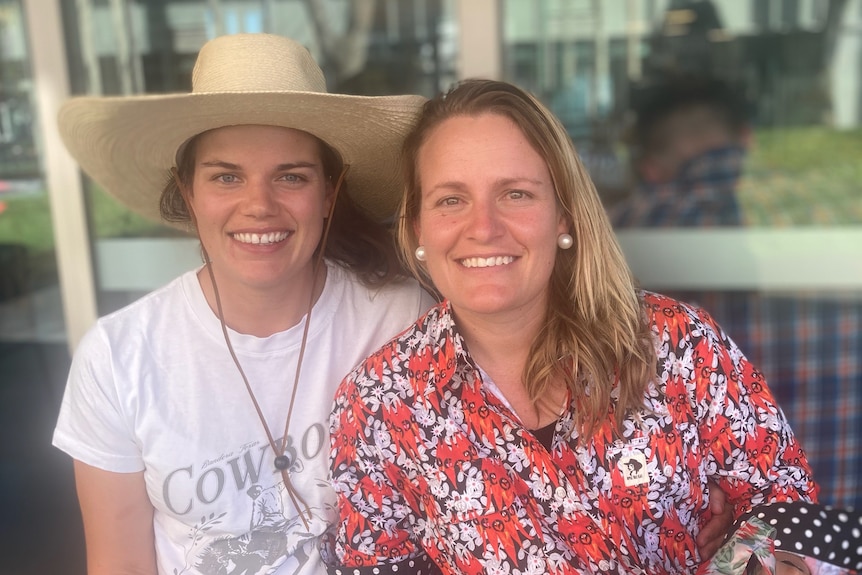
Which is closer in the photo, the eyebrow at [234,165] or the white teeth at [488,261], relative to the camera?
the white teeth at [488,261]

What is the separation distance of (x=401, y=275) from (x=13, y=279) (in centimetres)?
202

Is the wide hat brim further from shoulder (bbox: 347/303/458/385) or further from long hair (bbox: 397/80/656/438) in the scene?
shoulder (bbox: 347/303/458/385)

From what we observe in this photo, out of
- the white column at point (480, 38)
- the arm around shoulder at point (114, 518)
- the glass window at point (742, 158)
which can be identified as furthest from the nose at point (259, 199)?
the glass window at point (742, 158)

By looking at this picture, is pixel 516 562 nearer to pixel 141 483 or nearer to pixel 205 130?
pixel 141 483

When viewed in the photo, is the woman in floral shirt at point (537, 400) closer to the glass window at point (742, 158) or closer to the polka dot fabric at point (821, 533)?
the polka dot fabric at point (821, 533)

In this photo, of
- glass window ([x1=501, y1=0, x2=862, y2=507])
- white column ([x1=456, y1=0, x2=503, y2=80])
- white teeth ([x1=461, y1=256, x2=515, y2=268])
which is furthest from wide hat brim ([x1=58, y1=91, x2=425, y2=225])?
glass window ([x1=501, y1=0, x2=862, y2=507])

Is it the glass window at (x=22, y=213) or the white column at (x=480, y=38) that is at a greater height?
the white column at (x=480, y=38)

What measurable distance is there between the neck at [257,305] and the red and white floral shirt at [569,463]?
0.86 feet

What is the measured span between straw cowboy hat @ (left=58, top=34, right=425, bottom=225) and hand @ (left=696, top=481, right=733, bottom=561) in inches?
37.9

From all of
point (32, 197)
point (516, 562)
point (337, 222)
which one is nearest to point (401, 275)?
point (337, 222)

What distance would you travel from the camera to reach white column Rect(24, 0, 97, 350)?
8.64 feet

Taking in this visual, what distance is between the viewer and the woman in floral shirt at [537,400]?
133cm

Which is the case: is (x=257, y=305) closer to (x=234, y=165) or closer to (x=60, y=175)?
(x=234, y=165)

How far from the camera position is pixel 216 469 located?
59.3 inches
